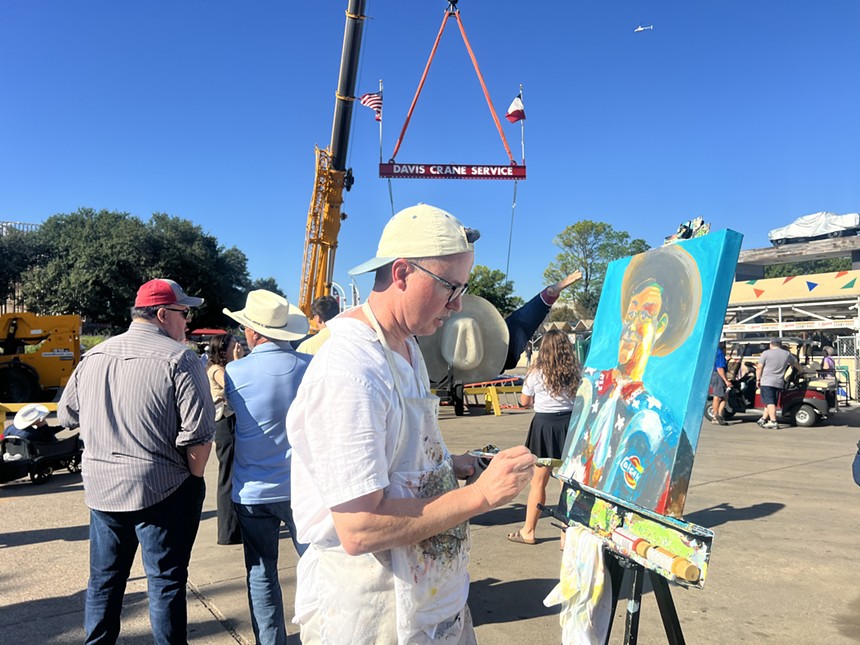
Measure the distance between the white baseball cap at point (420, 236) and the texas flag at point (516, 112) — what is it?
39.6ft

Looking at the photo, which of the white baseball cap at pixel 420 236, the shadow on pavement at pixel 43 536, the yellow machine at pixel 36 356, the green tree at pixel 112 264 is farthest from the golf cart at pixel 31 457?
the green tree at pixel 112 264

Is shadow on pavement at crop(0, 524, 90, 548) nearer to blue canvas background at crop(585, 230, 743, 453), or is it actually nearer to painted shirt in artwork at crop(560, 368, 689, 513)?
painted shirt in artwork at crop(560, 368, 689, 513)

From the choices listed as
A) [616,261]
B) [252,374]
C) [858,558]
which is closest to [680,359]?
[616,261]

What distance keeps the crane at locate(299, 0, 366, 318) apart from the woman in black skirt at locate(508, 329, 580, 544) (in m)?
10.1

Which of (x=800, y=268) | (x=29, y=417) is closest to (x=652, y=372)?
(x=29, y=417)

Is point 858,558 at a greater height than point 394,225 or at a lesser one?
lesser

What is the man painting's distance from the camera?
96.3 inches

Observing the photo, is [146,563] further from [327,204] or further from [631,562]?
[327,204]

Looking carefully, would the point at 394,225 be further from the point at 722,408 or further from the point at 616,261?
the point at 722,408

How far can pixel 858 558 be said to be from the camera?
4832 mm

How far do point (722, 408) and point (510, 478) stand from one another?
43.0 ft

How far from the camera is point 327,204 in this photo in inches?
596

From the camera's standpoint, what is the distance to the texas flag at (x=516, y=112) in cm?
1286

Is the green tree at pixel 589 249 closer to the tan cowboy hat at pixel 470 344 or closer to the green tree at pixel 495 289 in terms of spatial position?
the green tree at pixel 495 289
